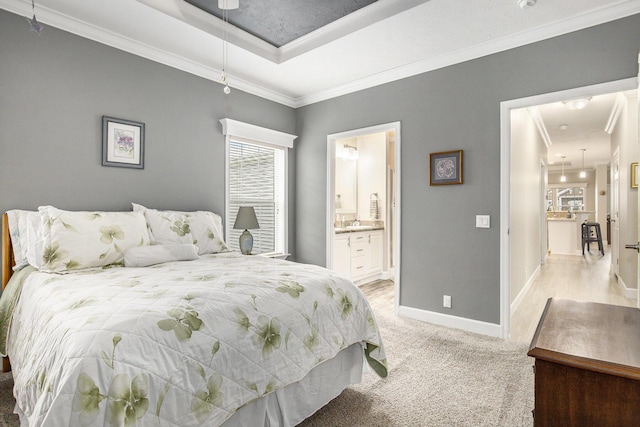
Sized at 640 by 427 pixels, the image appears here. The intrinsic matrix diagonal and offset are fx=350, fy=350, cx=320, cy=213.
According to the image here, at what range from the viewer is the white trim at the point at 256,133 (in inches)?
154

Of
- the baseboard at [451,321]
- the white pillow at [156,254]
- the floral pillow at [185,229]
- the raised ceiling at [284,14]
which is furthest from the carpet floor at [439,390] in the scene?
the raised ceiling at [284,14]

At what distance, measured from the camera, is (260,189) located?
4.43 meters

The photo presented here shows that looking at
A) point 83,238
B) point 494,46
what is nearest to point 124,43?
point 83,238

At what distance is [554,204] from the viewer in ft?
42.5

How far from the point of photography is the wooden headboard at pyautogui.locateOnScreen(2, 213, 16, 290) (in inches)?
96.2

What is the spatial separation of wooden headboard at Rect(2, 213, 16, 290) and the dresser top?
313 centimetres

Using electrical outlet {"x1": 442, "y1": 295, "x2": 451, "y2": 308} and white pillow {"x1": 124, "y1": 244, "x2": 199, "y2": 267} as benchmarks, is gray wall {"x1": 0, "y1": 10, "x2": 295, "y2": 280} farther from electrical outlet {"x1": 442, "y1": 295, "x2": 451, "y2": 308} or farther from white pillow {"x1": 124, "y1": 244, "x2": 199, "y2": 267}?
electrical outlet {"x1": 442, "y1": 295, "x2": 451, "y2": 308}

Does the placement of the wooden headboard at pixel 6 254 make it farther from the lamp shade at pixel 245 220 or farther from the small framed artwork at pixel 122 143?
the lamp shade at pixel 245 220

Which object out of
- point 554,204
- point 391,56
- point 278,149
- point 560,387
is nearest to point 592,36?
point 391,56

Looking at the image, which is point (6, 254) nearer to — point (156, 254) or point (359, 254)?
point (156, 254)

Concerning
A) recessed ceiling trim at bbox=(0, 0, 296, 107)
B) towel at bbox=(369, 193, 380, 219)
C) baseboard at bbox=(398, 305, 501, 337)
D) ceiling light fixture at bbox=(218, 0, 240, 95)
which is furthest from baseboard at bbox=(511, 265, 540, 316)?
recessed ceiling trim at bbox=(0, 0, 296, 107)

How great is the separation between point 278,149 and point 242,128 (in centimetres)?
68

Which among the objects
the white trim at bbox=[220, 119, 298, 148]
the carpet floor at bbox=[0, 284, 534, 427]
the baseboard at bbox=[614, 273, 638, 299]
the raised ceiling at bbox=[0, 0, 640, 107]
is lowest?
the carpet floor at bbox=[0, 284, 534, 427]

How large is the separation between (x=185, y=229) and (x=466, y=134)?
274 centimetres
